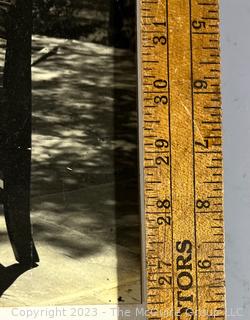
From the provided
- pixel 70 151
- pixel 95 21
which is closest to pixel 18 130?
pixel 70 151

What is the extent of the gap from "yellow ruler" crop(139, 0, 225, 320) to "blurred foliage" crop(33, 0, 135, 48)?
150 mm

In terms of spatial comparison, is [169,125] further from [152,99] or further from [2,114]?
[2,114]

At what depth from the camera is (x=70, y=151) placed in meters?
1.41

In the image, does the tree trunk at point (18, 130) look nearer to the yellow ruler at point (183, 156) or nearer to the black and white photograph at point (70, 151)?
the black and white photograph at point (70, 151)

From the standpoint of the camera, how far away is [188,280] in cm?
126

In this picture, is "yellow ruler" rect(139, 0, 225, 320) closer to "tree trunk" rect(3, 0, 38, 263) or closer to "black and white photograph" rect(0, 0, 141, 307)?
"black and white photograph" rect(0, 0, 141, 307)

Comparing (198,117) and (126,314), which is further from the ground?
(198,117)

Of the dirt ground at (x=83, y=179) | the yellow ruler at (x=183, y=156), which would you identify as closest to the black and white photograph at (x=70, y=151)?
the dirt ground at (x=83, y=179)

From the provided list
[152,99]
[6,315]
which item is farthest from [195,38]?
[6,315]

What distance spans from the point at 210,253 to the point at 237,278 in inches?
6.7

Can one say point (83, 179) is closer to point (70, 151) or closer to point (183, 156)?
point (70, 151)

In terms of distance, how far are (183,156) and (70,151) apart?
0.31m

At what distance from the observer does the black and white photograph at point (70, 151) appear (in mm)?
1392

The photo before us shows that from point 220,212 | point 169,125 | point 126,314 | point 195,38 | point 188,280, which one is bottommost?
point 126,314
